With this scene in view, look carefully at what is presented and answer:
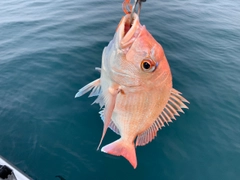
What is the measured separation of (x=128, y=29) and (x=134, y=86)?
0.61m

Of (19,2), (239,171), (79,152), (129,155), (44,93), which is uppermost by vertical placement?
(19,2)

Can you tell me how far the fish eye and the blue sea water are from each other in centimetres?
329

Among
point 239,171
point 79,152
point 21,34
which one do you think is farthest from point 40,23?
point 239,171

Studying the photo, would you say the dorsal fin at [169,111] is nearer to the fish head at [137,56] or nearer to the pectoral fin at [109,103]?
the fish head at [137,56]

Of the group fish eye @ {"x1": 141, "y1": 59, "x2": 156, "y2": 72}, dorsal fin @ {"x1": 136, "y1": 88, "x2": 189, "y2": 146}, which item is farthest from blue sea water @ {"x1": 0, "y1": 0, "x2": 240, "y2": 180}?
fish eye @ {"x1": 141, "y1": 59, "x2": 156, "y2": 72}

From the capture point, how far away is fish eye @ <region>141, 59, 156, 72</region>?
194cm

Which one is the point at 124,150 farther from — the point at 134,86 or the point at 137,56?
the point at 137,56

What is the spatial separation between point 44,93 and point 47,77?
0.86m

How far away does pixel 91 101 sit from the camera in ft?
19.5

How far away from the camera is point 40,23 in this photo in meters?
Answer: 10.8

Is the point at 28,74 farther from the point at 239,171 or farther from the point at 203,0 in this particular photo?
the point at 203,0

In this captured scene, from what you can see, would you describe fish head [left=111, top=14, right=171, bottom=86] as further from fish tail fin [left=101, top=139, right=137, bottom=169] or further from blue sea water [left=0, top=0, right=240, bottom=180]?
blue sea water [left=0, top=0, right=240, bottom=180]

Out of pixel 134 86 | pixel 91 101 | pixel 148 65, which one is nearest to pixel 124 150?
pixel 134 86

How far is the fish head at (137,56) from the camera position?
71.8 inches
